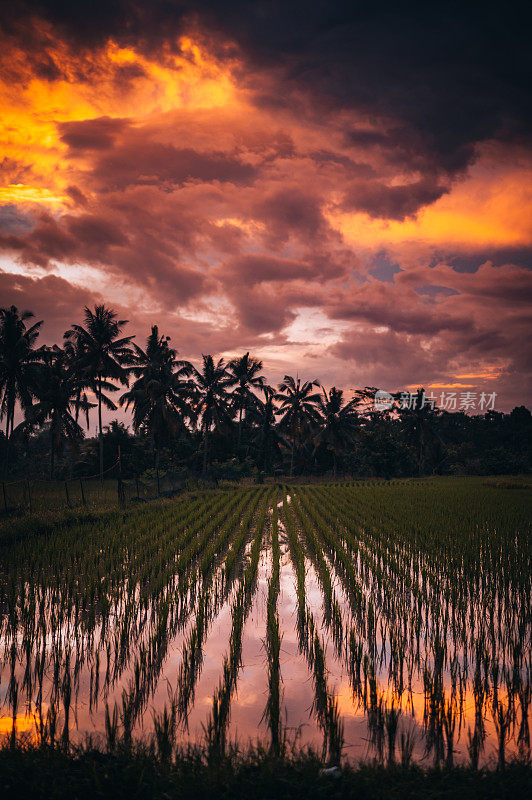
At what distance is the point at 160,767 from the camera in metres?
2.85

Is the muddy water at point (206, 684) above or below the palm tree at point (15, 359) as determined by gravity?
below

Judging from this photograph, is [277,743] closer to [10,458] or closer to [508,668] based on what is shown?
[508,668]

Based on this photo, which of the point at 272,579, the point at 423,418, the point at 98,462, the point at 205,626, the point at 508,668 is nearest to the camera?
the point at 508,668

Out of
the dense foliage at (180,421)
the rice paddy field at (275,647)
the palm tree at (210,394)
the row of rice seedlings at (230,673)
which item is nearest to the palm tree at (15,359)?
the dense foliage at (180,421)

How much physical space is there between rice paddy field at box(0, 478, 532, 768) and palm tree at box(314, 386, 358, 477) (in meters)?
25.5

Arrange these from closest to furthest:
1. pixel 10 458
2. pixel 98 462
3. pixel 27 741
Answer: pixel 27 741 < pixel 98 462 < pixel 10 458

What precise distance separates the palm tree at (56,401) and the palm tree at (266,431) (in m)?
13.3

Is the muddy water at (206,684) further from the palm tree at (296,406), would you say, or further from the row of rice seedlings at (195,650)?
the palm tree at (296,406)

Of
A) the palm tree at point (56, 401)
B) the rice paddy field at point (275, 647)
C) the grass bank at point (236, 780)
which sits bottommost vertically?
the rice paddy field at point (275, 647)

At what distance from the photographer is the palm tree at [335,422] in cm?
3541

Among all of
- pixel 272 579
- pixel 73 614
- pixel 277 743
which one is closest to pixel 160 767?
pixel 277 743

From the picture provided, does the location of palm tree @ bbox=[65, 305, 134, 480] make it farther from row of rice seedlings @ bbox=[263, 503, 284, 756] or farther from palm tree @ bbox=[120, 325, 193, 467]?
row of rice seedlings @ bbox=[263, 503, 284, 756]

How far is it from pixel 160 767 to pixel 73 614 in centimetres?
344

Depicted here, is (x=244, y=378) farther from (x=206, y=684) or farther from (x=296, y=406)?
(x=206, y=684)
